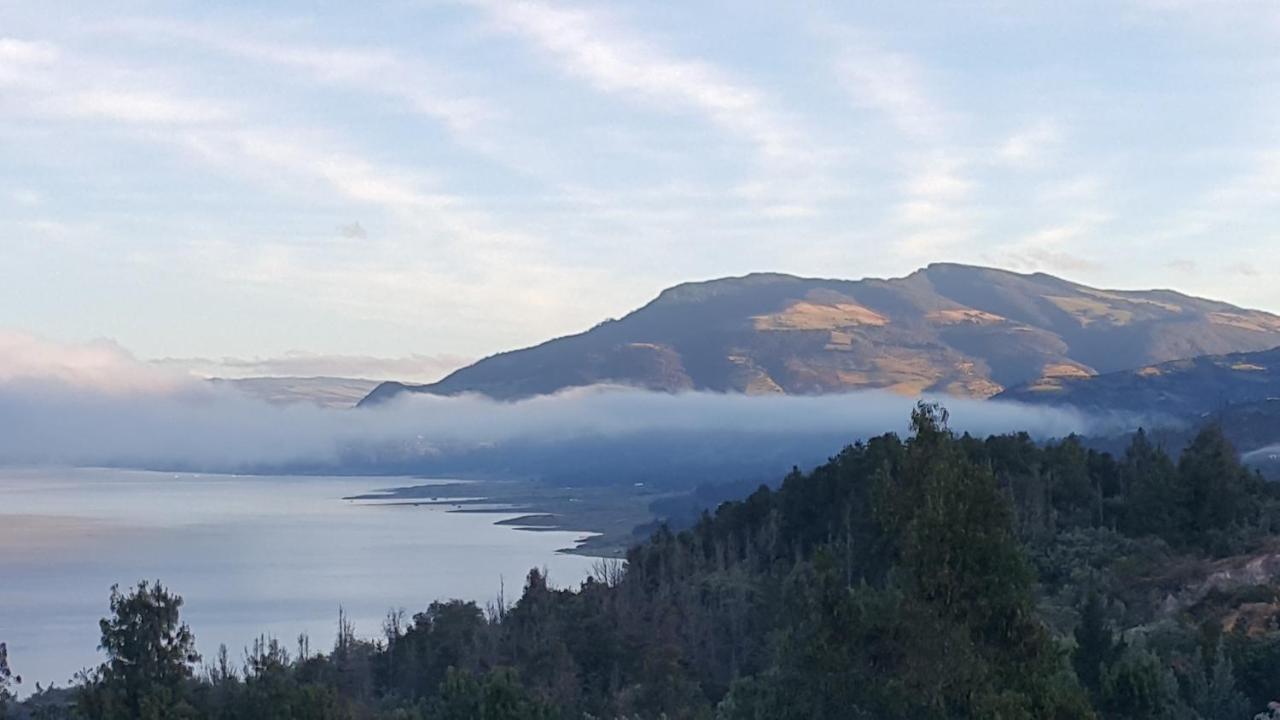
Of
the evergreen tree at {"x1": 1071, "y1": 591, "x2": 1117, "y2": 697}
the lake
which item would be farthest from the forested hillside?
the lake

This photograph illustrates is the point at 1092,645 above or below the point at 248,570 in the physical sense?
above

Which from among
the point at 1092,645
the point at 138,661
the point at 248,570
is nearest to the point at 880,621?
the point at 1092,645

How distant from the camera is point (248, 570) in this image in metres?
111

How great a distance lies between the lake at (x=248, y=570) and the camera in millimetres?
75750

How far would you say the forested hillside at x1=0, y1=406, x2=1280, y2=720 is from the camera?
15.2 m

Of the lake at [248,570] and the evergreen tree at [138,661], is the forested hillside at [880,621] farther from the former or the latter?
the lake at [248,570]

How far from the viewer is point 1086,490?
56188 mm

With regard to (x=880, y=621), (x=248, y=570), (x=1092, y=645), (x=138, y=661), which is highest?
(x=880, y=621)

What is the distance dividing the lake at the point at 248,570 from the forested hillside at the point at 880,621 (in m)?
11.7

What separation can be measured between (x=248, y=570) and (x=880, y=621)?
10072 cm

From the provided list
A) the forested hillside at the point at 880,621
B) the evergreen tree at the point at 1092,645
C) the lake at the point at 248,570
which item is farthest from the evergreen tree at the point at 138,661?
the lake at the point at 248,570

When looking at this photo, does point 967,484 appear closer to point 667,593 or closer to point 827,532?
point 667,593

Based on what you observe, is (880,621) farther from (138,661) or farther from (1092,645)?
(138,661)

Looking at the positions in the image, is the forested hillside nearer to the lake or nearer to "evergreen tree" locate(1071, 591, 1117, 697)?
"evergreen tree" locate(1071, 591, 1117, 697)
